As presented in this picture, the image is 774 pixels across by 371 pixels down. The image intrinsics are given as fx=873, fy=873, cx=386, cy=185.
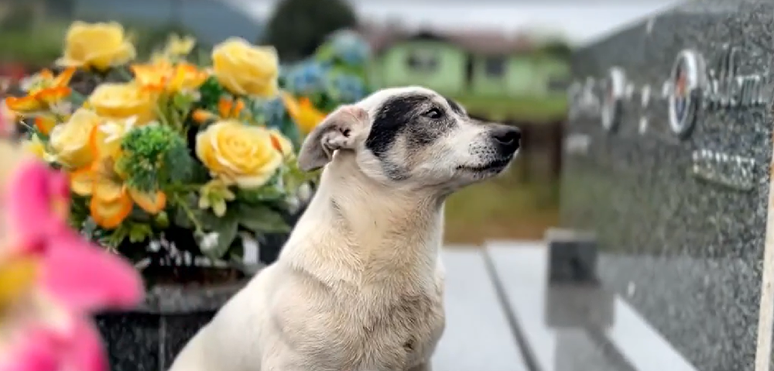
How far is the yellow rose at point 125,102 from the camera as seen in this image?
1.41 metres

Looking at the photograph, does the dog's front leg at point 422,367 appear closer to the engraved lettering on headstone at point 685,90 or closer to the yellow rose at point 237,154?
the yellow rose at point 237,154

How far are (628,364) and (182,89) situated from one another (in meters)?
1.16

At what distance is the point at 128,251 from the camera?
4.85 feet

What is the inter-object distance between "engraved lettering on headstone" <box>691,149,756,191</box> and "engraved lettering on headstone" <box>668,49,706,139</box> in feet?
0.27

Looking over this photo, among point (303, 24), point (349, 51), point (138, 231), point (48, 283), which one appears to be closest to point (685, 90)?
point (138, 231)

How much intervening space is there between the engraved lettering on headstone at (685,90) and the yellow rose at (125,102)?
1002mm

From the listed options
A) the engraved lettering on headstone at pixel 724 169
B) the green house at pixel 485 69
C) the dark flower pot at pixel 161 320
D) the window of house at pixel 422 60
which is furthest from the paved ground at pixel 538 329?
the window of house at pixel 422 60

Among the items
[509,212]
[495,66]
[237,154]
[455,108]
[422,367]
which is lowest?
[509,212]

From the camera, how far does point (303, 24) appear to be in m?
4.93

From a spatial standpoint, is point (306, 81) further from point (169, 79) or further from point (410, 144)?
point (410, 144)

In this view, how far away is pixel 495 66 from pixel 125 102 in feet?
12.8

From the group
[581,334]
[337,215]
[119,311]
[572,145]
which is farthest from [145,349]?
[572,145]

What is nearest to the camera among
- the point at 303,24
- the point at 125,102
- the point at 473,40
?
the point at 125,102

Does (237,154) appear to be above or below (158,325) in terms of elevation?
above
